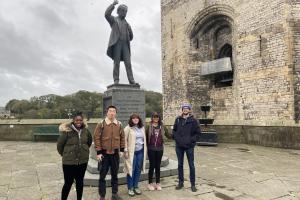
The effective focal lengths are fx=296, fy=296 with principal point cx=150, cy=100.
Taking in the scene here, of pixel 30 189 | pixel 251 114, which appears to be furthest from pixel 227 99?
pixel 30 189

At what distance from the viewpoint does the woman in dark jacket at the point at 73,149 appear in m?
3.87

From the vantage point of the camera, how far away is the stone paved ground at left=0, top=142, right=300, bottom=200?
4.64 m

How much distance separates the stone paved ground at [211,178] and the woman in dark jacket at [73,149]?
73 centimetres

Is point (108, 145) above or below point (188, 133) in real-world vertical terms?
below

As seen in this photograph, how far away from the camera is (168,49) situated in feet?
64.2

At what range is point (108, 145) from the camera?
4312mm

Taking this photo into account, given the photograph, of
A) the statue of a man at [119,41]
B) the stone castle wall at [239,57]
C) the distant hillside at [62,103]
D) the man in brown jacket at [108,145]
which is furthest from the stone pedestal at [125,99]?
the distant hillside at [62,103]

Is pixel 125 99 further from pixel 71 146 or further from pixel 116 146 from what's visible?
pixel 71 146

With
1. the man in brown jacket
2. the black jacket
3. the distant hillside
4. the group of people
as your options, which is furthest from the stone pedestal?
the distant hillside

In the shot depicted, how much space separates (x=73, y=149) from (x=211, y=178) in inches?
117

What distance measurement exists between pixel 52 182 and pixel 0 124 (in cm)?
894

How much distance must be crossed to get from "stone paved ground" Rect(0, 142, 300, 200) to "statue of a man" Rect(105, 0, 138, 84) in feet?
8.34

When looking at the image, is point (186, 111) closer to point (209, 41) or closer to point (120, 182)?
point (120, 182)

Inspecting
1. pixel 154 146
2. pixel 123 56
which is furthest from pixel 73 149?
pixel 123 56
